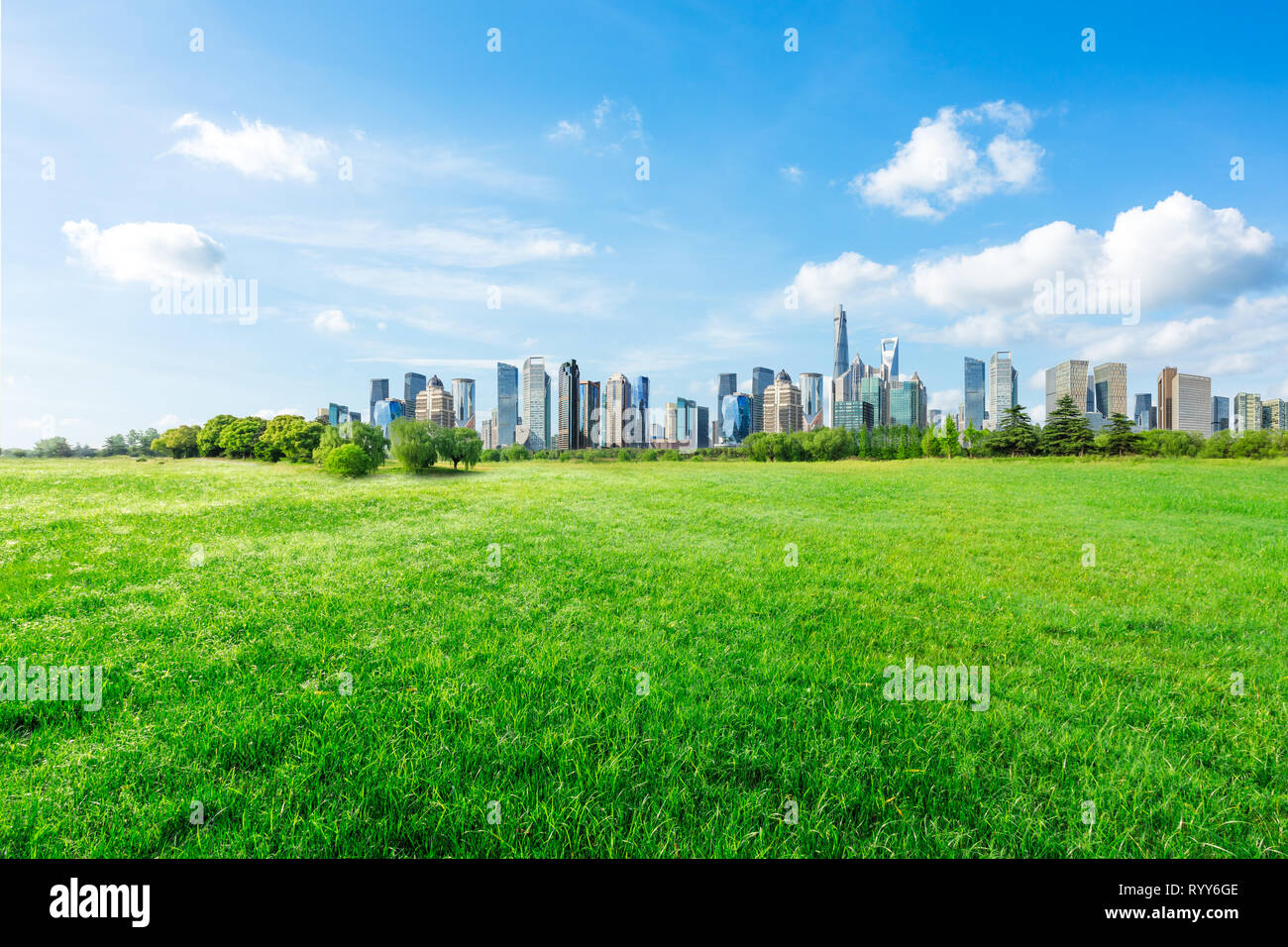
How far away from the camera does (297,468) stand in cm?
2838

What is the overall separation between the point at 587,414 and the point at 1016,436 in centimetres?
4930

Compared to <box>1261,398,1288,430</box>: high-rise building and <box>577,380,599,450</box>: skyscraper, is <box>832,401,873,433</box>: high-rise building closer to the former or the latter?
<box>1261,398,1288,430</box>: high-rise building

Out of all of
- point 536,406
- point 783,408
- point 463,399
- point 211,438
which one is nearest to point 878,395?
point 783,408

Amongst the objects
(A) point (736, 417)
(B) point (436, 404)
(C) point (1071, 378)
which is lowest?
(B) point (436, 404)

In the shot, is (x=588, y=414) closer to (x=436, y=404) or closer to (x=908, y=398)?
(x=436, y=404)

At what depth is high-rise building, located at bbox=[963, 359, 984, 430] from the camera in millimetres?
92812

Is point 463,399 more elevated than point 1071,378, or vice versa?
point 1071,378

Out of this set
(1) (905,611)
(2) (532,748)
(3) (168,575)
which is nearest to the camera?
(2) (532,748)

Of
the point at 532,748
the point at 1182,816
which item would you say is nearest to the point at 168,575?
the point at 532,748

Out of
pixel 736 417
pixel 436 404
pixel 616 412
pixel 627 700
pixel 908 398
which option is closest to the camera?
pixel 627 700

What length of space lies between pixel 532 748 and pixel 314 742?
1470 mm

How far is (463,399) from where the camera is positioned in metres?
39.2
